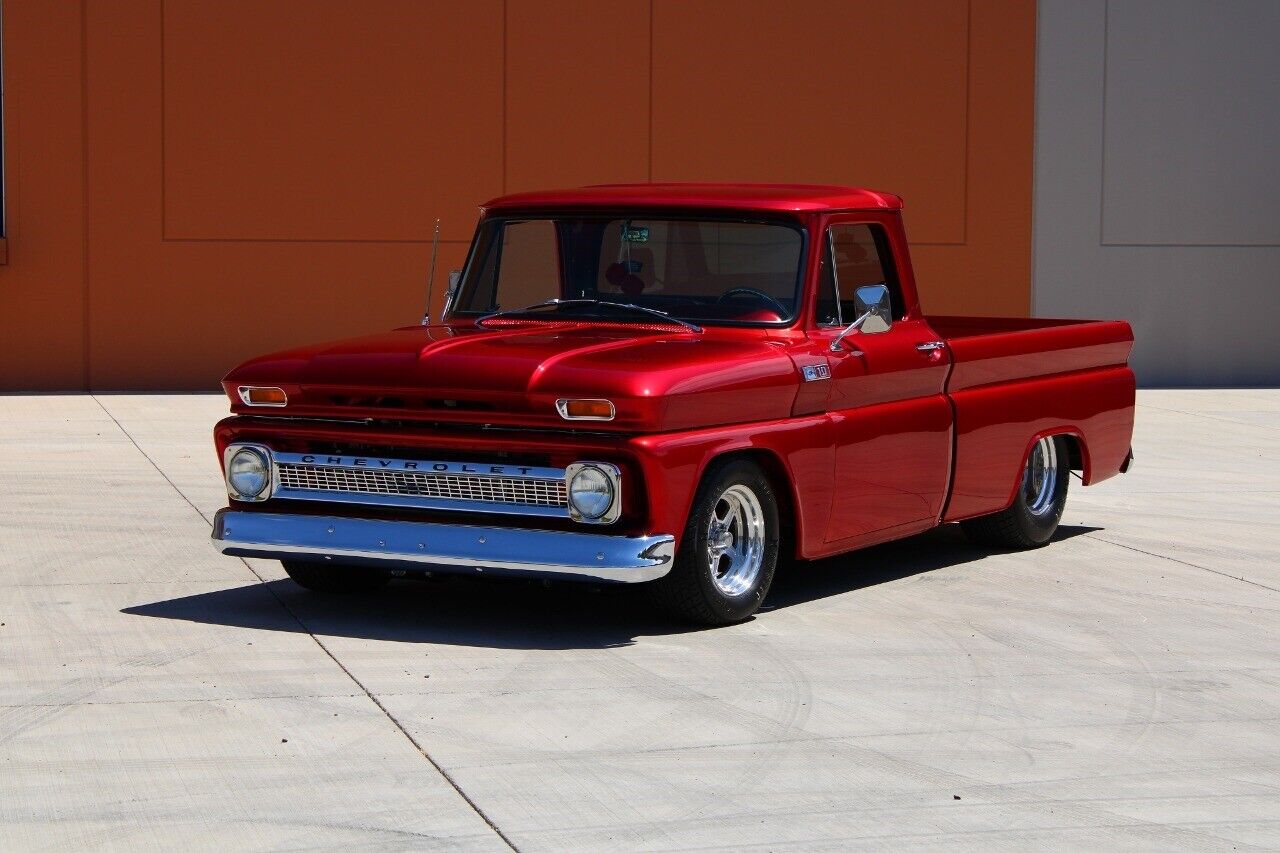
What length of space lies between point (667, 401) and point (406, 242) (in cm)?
1155

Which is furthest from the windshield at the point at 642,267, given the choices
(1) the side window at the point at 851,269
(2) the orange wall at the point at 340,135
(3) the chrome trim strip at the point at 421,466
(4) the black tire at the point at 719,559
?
(2) the orange wall at the point at 340,135

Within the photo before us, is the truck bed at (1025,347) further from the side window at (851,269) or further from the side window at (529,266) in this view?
the side window at (529,266)

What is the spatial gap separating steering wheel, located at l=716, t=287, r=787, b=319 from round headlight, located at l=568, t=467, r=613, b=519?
141cm

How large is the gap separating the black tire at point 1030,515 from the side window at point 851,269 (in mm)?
1302

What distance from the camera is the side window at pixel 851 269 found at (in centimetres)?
835

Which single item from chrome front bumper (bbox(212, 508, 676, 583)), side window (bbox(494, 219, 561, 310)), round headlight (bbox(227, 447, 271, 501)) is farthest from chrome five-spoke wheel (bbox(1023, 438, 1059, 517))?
round headlight (bbox(227, 447, 271, 501))

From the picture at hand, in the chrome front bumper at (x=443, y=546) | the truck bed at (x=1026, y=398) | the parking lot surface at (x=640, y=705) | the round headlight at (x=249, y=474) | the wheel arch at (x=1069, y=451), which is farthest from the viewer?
the wheel arch at (x=1069, y=451)

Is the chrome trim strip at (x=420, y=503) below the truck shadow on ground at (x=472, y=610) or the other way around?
the other way around

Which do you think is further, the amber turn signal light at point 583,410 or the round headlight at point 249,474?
the round headlight at point 249,474

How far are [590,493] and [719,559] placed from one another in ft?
2.61

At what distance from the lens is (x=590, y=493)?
7074 millimetres

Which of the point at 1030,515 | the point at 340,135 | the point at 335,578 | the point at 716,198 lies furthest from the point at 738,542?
the point at 340,135

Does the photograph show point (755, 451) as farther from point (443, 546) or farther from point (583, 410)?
point (443, 546)

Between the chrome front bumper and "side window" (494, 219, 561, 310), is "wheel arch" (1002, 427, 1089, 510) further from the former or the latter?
the chrome front bumper
